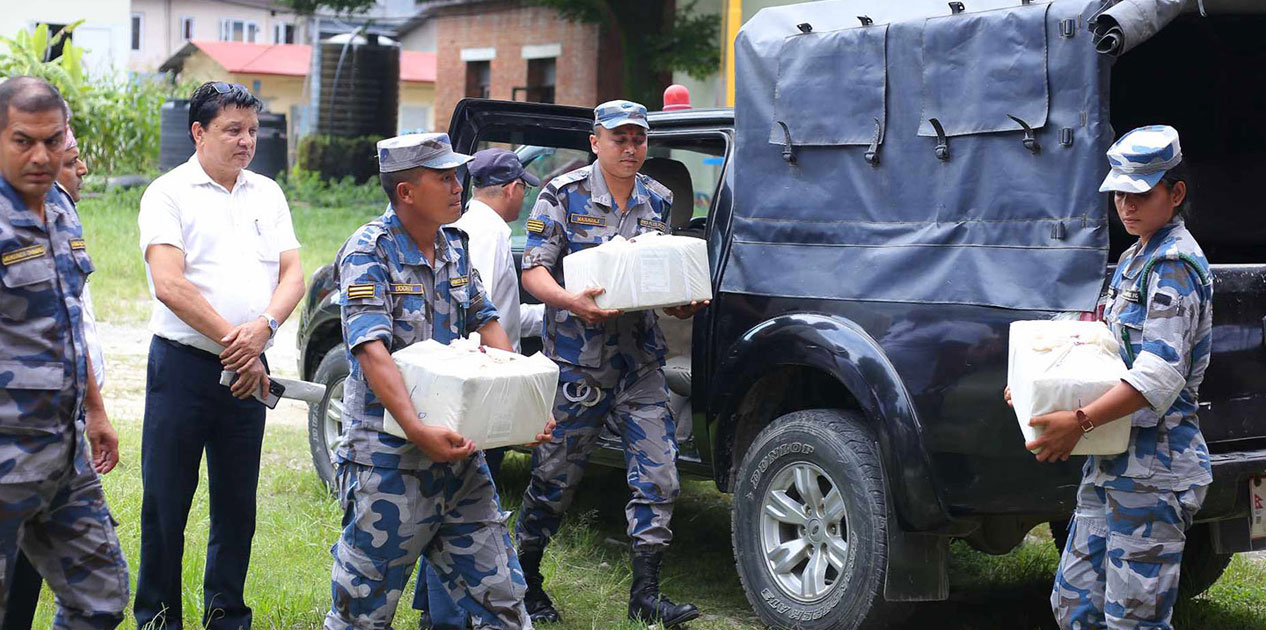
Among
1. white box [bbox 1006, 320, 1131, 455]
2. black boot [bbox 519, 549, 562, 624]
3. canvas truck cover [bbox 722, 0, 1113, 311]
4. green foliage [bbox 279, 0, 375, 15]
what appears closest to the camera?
white box [bbox 1006, 320, 1131, 455]

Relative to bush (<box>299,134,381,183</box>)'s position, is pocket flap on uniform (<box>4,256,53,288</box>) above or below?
above

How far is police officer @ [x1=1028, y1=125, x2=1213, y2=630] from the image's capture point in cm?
354

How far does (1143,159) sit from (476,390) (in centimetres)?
185

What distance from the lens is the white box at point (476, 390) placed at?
3.38m

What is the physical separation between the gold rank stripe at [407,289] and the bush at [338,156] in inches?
887

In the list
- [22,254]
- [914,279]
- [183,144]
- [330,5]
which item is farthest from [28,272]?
[183,144]

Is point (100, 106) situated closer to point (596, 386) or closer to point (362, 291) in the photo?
point (596, 386)

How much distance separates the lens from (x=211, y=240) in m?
4.27

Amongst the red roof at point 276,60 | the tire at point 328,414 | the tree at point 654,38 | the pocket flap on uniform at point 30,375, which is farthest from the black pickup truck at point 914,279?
the red roof at point 276,60

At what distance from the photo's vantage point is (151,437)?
4.30 meters

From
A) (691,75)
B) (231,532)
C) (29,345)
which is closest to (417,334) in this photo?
(29,345)

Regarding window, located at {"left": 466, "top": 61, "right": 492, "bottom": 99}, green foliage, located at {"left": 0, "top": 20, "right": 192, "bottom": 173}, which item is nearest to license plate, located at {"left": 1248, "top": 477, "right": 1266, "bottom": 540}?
green foliage, located at {"left": 0, "top": 20, "right": 192, "bottom": 173}

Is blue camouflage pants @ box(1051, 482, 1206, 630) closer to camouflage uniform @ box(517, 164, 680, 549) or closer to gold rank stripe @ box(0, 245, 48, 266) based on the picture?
camouflage uniform @ box(517, 164, 680, 549)

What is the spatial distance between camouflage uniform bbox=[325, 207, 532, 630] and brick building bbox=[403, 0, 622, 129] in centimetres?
1752
